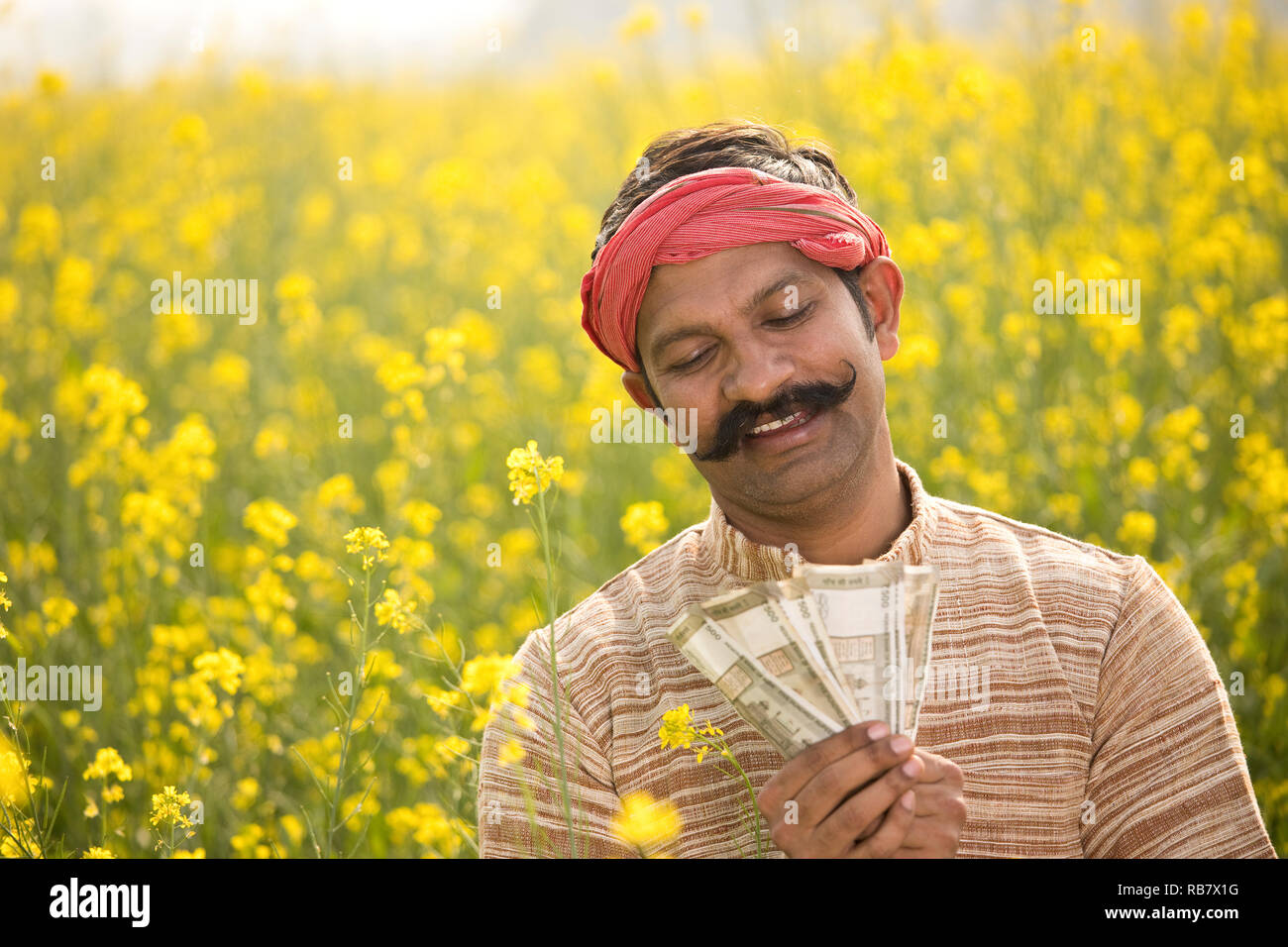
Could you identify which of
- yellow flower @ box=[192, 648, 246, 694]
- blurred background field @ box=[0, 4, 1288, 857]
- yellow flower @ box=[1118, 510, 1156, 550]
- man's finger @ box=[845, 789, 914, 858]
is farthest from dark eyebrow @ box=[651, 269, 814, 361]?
yellow flower @ box=[1118, 510, 1156, 550]

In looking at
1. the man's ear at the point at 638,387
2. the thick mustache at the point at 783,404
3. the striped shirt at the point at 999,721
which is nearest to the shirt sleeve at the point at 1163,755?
the striped shirt at the point at 999,721

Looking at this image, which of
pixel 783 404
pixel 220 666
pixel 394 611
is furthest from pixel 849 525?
pixel 220 666

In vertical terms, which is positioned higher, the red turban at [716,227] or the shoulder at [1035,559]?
the red turban at [716,227]

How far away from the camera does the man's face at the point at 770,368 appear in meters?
1.47

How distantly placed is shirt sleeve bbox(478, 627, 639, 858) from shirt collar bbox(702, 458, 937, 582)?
28cm

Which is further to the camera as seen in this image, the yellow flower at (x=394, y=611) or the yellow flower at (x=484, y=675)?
the yellow flower at (x=394, y=611)

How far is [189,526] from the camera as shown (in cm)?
330

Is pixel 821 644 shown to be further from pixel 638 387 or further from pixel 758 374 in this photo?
pixel 638 387

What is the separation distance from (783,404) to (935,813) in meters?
0.53

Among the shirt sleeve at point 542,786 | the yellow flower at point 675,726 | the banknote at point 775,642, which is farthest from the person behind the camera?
the shirt sleeve at point 542,786

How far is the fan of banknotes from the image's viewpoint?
1150 millimetres

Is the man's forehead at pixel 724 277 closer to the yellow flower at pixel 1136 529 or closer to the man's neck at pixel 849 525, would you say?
the man's neck at pixel 849 525

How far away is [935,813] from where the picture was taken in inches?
47.5
